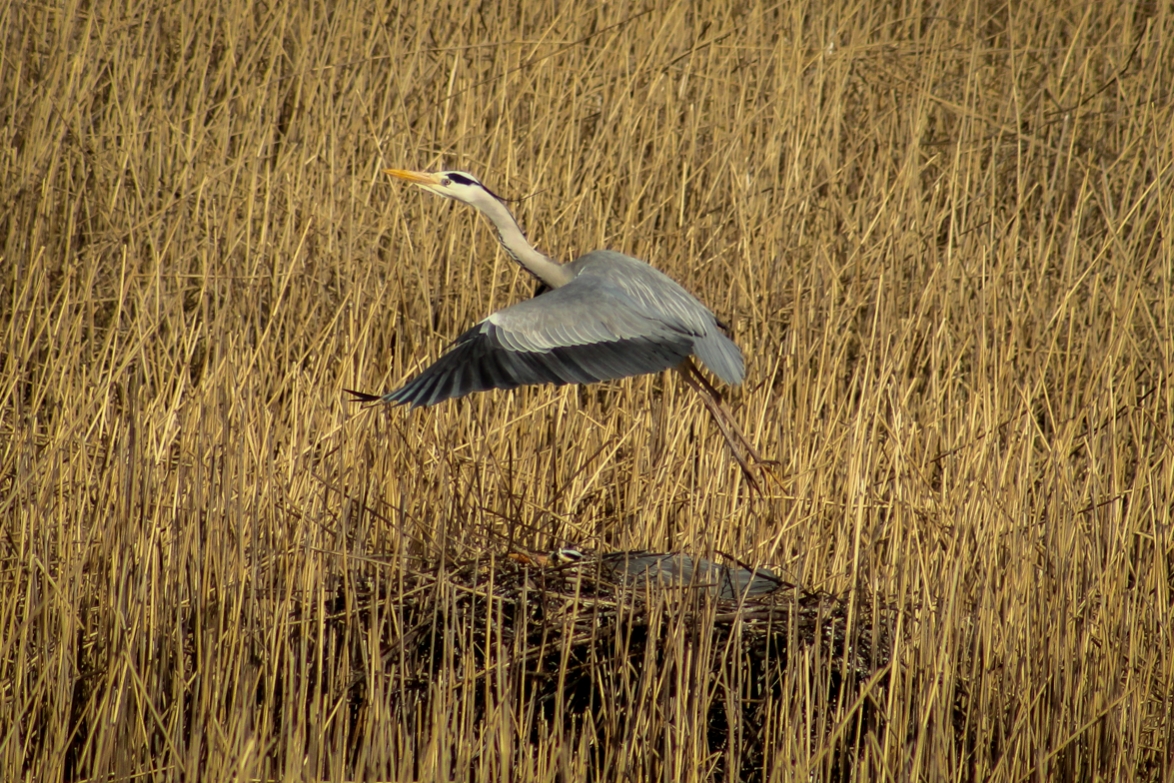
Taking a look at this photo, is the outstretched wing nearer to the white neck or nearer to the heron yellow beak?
the white neck

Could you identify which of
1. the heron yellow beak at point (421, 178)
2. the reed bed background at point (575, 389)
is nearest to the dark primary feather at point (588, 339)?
the reed bed background at point (575, 389)

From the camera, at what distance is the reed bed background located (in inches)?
110

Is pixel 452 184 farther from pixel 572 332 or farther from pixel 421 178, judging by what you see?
pixel 572 332

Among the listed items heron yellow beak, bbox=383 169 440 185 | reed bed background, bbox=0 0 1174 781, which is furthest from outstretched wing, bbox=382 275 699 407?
heron yellow beak, bbox=383 169 440 185

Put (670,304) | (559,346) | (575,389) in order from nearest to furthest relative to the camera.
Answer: (559,346)
(670,304)
(575,389)

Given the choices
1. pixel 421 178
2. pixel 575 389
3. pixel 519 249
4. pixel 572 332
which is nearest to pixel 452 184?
pixel 421 178

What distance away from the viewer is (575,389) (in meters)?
4.36

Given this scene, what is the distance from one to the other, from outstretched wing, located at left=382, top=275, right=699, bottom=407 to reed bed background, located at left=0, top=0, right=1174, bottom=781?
1.02 feet

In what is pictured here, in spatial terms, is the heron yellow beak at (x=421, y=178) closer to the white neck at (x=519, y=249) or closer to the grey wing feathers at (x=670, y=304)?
the white neck at (x=519, y=249)

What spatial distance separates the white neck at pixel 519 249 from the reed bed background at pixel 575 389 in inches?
→ 15.2

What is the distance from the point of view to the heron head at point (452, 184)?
13.4 ft

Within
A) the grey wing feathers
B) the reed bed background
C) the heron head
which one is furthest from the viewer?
the heron head

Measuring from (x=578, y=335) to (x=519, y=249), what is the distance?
755mm

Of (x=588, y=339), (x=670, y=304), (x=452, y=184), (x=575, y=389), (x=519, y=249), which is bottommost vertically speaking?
(x=575, y=389)
